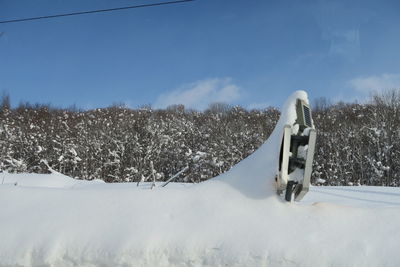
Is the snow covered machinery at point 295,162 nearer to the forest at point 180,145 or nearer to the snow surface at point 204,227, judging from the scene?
the snow surface at point 204,227

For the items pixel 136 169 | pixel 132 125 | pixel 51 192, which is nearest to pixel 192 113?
pixel 132 125

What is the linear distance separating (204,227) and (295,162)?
2.76 feet

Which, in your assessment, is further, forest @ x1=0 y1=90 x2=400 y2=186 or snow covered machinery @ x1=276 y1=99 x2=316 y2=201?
forest @ x1=0 y1=90 x2=400 y2=186

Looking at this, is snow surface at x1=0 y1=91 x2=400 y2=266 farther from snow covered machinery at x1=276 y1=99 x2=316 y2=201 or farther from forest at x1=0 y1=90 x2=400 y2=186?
forest at x1=0 y1=90 x2=400 y2=186

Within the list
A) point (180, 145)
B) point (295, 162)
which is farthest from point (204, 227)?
point (180, 145)

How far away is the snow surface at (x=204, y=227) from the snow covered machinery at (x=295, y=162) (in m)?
0.10

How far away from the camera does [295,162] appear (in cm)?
309

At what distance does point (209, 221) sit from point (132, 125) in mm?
34955

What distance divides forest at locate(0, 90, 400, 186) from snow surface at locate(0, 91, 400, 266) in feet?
80.0

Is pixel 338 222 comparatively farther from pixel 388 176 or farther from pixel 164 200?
pixel 388 176

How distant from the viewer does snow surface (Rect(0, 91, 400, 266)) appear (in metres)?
2.77

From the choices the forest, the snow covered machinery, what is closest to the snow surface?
the snow covered machinery

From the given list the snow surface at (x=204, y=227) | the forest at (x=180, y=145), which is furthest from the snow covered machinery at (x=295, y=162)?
the forest at (x=180, y=145)

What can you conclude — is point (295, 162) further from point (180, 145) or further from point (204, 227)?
point (180, 145)
